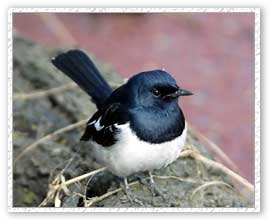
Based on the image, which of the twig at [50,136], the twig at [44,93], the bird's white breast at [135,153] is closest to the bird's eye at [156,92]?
the bird's white breast at [135,153]

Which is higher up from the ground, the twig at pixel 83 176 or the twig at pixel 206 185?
the twig at pixel 83 176

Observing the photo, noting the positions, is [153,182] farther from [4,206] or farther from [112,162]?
[4,206]

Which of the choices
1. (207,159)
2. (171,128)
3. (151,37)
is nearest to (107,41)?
(151,37)

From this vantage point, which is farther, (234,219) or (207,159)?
(207,159)

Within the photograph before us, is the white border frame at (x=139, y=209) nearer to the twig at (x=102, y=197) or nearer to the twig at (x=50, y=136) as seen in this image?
the twig at (x=102, y=197)

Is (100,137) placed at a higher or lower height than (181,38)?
lower

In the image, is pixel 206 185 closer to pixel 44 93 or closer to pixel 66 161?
pixel 66 161
